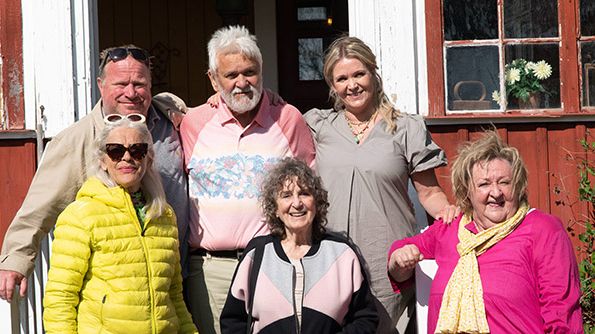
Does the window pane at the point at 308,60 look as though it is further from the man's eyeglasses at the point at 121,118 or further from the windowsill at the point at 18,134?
the man's eyeglasses at the point at 121,118

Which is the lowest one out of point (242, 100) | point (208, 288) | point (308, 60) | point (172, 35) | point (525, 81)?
point (208, 288)

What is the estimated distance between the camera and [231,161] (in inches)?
160

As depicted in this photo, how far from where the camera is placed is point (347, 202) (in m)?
4.09

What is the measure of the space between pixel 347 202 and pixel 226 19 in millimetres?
3530

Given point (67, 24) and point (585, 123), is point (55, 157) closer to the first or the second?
point (67, 24)

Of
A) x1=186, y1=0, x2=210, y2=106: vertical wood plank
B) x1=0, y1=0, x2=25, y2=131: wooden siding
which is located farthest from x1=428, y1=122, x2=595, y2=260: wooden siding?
x1=186, y1=0, x2=210, y2=106: vertical wood plank

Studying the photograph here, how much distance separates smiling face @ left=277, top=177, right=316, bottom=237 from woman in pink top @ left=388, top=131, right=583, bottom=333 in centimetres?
56

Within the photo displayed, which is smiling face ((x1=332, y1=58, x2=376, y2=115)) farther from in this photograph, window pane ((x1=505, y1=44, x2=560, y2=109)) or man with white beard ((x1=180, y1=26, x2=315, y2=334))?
window pane ((x1=505, y1=44, x2=560, y2=109))

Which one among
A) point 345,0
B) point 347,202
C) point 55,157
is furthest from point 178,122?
point 345,0

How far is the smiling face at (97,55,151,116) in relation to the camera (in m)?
4.05

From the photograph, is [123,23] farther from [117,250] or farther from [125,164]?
[117,250]

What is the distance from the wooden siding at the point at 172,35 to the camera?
7.88 m

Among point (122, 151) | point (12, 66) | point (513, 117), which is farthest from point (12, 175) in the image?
point (513, 117)

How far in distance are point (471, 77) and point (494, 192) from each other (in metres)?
2.02
